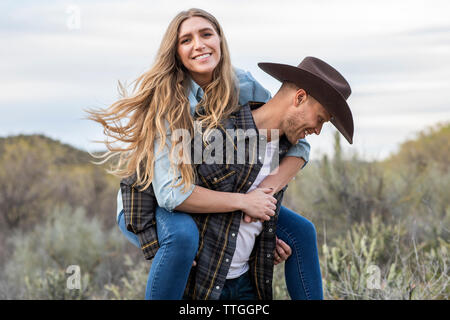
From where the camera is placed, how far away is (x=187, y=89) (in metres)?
3.10

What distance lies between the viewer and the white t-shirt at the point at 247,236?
3.11 meters

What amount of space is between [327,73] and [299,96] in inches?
8.9

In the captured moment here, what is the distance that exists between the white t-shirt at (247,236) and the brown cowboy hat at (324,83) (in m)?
0.37

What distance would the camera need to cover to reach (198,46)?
119 inches

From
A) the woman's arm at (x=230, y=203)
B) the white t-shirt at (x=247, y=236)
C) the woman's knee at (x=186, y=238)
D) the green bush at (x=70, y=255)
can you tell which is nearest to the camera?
the woman's knee at (x=186, y=238)

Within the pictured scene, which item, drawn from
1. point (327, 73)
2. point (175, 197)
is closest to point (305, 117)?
point (327, 73)

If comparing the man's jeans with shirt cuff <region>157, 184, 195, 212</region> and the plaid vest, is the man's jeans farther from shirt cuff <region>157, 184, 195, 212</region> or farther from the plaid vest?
shirt cuff <region>157, 184, 195, 212</region>

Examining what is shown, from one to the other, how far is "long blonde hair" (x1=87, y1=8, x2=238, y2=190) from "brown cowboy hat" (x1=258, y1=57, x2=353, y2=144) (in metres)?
0.31

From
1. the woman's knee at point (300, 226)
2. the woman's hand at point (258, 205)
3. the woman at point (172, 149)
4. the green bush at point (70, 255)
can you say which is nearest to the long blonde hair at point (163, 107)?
the woman at point (172, 149)

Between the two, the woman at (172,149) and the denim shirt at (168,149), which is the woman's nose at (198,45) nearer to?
the woman at (172,149)

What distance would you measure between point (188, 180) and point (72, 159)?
17860 millimetres

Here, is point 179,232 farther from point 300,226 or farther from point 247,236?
point 300,226
